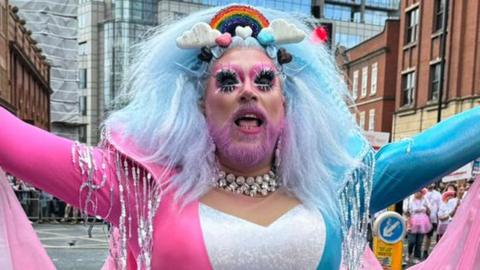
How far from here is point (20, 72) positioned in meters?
23.3

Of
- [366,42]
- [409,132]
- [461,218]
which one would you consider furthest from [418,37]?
[461,218]

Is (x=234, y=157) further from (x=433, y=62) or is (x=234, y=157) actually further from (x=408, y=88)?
(x=408, y=88)

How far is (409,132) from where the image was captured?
2014 cm

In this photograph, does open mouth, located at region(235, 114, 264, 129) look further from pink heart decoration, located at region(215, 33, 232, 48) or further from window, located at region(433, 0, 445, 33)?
window, located at region(433, 0, 445, 33)

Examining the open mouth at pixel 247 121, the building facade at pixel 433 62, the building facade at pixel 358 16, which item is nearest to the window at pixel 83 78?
the building facade at pixel 358 16

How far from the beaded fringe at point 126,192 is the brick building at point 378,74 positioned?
21.5 meters

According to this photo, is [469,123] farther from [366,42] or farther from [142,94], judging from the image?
[366,42]

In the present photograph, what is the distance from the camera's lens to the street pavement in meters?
6.80

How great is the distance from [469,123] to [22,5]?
3672 centimetres

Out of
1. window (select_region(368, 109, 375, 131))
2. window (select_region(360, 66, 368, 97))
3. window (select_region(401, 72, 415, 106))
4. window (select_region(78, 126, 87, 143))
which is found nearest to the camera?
window (select_region(401, 72, 415, 106))

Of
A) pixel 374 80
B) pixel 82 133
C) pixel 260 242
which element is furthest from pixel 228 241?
pixel 82 133

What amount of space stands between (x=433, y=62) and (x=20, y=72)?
1574 centimetres

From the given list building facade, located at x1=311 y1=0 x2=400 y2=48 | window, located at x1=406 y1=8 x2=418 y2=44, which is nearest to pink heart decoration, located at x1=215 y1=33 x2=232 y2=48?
window, located at x1=406 y1=8 x2=418 y2=44

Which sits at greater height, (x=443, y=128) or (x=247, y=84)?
(x=247, y=84)
